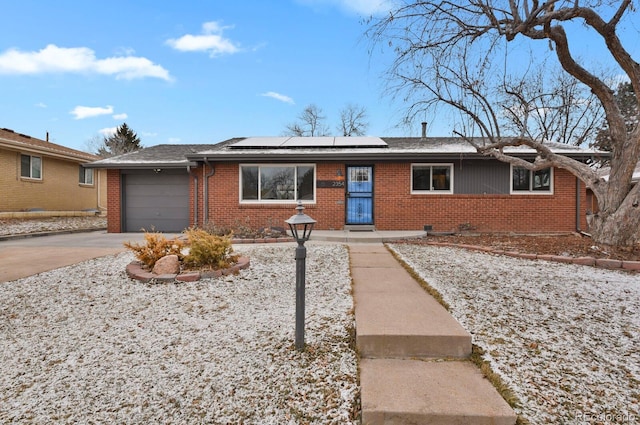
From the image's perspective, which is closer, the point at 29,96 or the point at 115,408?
the point at 115,408

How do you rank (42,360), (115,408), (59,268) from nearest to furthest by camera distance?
1. (115,408)
2. (42,360)
3. (59,268)

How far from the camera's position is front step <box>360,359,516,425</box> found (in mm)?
1825

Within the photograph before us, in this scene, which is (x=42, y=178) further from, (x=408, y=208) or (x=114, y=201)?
(x=408, y=208)

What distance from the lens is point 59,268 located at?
5.52 m

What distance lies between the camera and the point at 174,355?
259 centimetres

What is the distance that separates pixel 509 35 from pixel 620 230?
14.6 feet

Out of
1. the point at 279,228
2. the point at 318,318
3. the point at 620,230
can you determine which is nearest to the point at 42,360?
the point at 318,318

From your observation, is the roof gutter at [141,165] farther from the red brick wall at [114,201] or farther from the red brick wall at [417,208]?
the red brick wall at [417,208]

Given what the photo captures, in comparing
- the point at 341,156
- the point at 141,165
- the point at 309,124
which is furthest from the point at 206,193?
the point at 309,124

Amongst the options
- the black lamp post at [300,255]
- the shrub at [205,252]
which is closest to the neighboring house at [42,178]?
the shrub at [205,252]

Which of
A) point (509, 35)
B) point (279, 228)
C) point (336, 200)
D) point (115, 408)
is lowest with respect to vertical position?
point (115, 408)

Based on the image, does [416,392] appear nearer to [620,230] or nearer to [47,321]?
[47,321]

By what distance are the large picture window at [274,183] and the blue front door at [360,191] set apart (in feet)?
4.37

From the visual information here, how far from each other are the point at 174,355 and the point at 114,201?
33.9 ft
